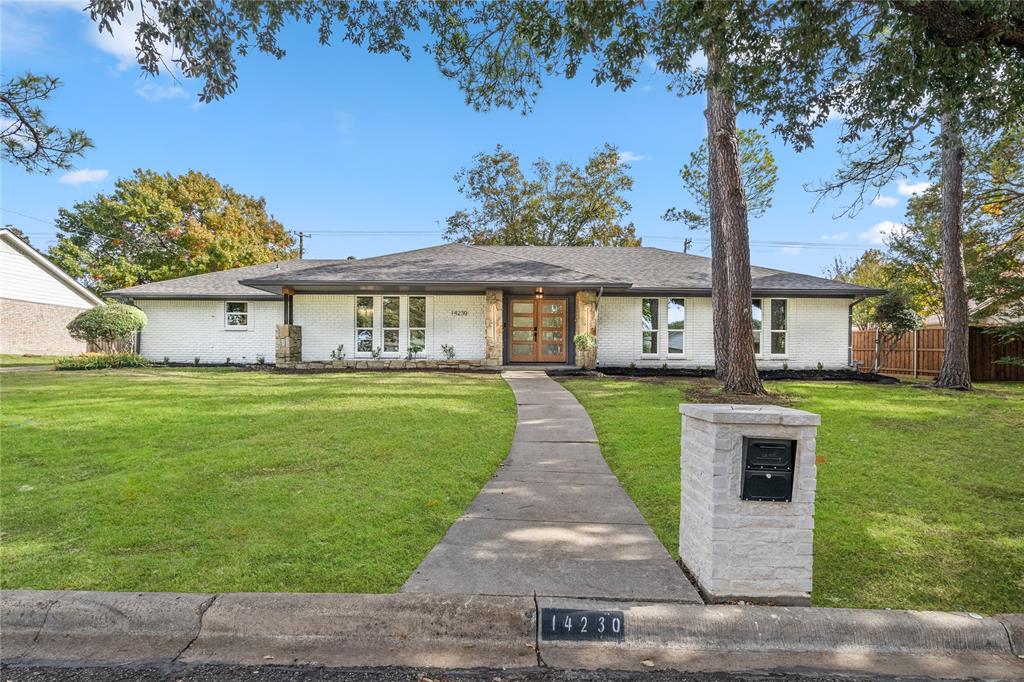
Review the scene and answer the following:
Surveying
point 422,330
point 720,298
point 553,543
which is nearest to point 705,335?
point 720,298

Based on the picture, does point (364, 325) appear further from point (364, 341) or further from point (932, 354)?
point (932, 354)

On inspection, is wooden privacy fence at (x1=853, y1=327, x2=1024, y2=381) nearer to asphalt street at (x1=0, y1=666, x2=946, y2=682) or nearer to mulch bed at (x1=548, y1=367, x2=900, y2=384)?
mulch bed at (x1=548, y1=367, x2=900, y2=384)

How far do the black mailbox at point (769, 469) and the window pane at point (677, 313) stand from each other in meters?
14.5

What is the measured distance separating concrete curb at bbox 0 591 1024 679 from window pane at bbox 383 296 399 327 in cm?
1422

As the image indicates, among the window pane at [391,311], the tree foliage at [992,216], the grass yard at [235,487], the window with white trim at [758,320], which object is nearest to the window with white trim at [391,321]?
the window pane at [391,311]

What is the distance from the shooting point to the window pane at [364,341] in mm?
16797

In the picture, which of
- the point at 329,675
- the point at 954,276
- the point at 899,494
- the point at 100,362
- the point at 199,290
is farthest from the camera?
the point at 199,290

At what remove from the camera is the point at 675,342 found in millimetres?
16859

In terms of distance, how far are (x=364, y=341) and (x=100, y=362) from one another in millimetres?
8313

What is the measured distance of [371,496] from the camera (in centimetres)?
443

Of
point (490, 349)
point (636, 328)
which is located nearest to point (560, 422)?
point (490, 349)

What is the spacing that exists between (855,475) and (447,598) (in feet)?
15.2

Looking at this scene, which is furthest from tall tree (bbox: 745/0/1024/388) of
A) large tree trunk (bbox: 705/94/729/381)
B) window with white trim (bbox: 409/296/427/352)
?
window with white trim (bbox: 409/296/427/352)

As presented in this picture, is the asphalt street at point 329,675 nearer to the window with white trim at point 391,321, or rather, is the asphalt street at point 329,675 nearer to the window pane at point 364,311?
the window with white trim at point 391,321
